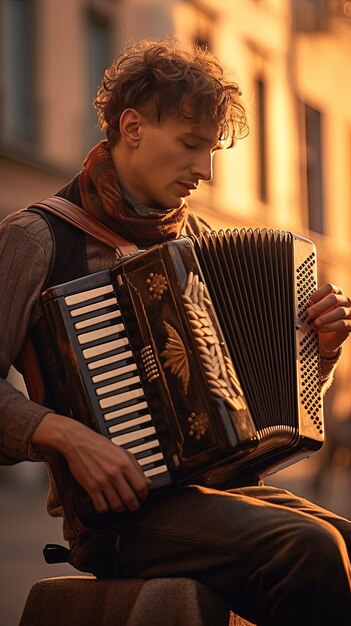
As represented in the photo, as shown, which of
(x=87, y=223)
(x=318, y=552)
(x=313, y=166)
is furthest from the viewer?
(x=313, y=166)

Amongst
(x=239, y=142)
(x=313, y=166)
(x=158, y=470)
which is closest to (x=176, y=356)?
(x=158, y=470)

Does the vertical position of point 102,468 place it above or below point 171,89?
below

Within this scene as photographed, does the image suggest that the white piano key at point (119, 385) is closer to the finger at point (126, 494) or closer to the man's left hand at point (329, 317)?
the finger at point (126, 494)

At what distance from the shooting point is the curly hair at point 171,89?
3279 mm

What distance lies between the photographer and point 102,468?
2.89 meters

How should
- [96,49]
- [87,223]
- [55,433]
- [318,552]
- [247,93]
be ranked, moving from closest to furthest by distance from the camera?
[318,552] → [55,433] → [87,223] → [247,93] → [96,49]

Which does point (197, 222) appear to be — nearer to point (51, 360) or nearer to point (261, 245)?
point (261, 245)

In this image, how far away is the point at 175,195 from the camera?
3291 mm

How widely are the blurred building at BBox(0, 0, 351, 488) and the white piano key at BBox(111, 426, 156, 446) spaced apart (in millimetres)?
9448

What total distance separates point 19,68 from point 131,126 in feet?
37.6

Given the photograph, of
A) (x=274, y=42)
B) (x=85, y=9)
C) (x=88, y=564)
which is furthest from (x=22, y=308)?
(x=274, y=42)

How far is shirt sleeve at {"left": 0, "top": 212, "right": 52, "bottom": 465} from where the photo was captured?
301cm

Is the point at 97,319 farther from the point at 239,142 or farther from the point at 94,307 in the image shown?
the point at 239,142

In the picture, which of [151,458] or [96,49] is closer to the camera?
[151,458]
